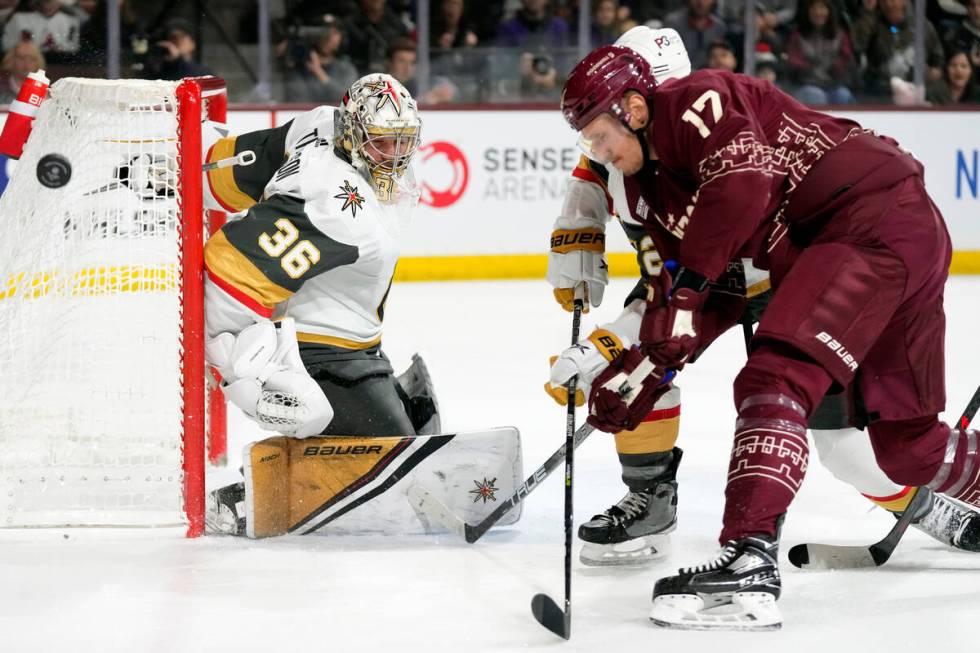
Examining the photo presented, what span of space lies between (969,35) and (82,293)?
17.8 feet

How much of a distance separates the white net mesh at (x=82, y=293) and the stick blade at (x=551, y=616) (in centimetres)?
93

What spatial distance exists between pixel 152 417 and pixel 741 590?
148 cm

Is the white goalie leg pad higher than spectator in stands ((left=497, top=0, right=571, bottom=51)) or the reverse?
the reverse

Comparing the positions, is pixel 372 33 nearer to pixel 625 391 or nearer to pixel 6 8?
pixel 6 8

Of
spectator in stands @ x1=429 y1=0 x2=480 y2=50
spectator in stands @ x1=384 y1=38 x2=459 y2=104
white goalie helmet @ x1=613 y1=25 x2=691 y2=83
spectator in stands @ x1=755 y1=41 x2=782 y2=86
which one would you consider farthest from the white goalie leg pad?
spectator in stands @ x1=755 y1=41 x2=782 y2=86

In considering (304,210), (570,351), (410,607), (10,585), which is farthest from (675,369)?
(10,585)

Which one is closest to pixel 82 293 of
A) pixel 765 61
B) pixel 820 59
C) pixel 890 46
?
pixel 765 61

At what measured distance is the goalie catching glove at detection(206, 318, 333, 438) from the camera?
269cm

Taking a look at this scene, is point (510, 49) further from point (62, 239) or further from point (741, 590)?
point (741, 590)

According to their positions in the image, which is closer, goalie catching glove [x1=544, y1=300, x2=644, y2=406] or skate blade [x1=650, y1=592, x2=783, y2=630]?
skate blade [x1=650, y1=592, x2=783, y2=630]

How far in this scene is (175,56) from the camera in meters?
6.35

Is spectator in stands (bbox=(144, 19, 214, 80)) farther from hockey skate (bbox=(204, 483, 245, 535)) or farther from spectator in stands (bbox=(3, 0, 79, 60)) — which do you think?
hockey skate (bbox=(204, 483, 245, 535))

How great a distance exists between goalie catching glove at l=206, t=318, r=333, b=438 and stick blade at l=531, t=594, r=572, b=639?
2.39ft

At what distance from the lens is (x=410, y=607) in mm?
2334
